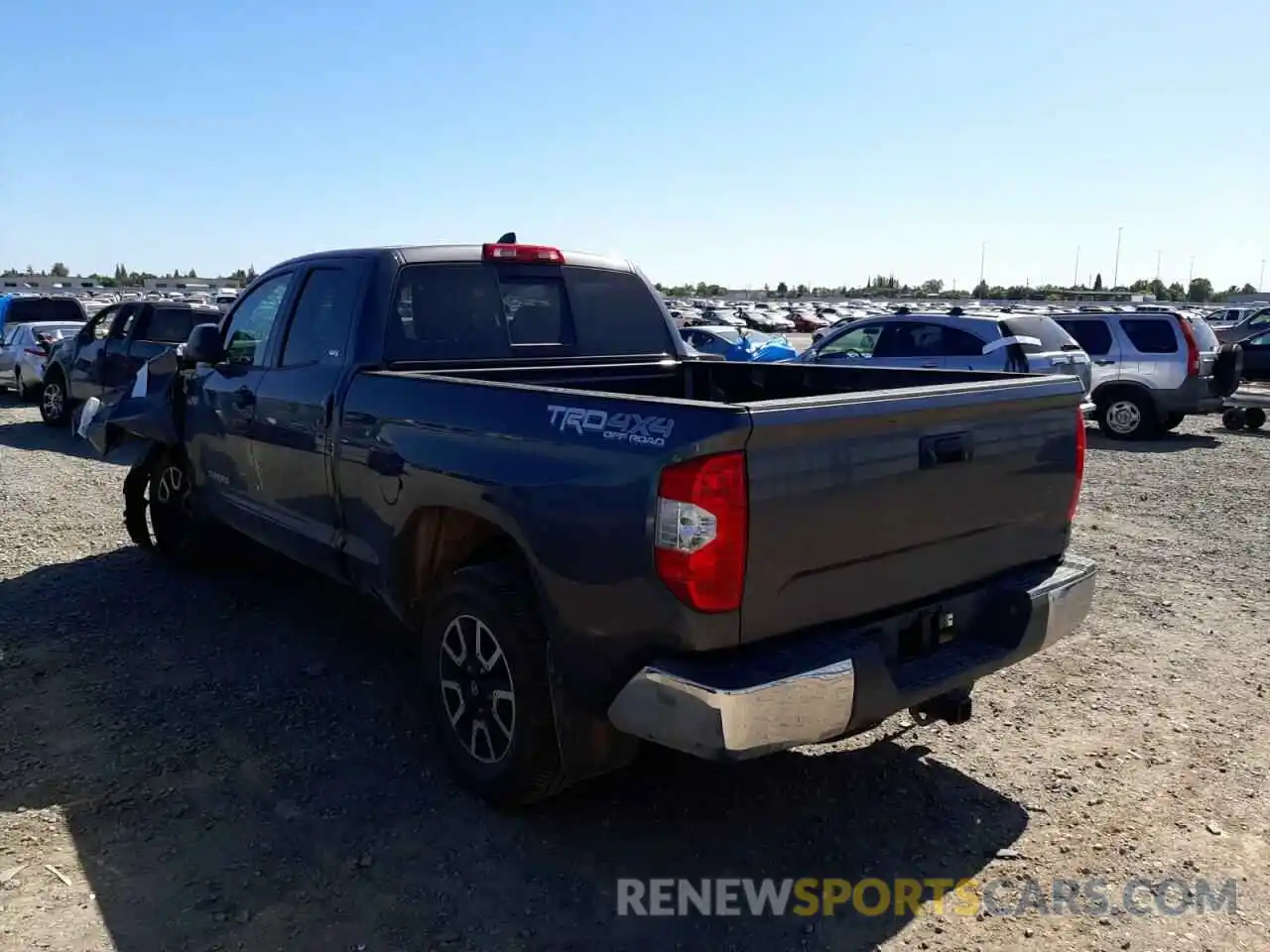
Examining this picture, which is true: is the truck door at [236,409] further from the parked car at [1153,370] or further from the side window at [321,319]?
the parked car at [1153,370]

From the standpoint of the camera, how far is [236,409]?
5414mm

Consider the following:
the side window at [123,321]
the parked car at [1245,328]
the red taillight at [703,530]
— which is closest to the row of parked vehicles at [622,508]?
the red taillight at [703,530]

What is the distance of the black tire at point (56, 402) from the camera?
1409cm

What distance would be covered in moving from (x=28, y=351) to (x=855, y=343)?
527 inches

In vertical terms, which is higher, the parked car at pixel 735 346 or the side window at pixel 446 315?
the side window at pixel 446 315

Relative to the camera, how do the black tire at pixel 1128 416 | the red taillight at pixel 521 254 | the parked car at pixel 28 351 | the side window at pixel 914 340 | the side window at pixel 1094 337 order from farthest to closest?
the parked car at pixel 28 351 → the side window at pixel 1094 337 → the black tire at pixel 1128 416 → the side window at pixel 914 340 → the red taillight at pixel 521 254

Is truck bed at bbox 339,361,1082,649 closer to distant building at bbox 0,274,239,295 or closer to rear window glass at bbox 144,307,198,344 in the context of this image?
rear window glass at bbox 144,307,198,344

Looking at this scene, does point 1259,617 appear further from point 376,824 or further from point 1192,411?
point 1192,411

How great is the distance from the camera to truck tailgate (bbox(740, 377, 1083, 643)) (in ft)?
9.37

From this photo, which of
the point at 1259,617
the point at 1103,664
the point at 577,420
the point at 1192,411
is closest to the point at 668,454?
the point at 577,420

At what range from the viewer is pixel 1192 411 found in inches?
539

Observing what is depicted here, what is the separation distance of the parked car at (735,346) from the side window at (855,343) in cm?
167

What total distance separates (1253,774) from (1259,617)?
2.29 meters

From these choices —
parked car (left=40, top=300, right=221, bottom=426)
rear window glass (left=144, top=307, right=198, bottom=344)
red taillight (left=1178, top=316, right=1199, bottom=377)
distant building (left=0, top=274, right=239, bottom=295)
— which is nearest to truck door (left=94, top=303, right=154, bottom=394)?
parked car (left=40, top=300, right=221, bottom=426)
